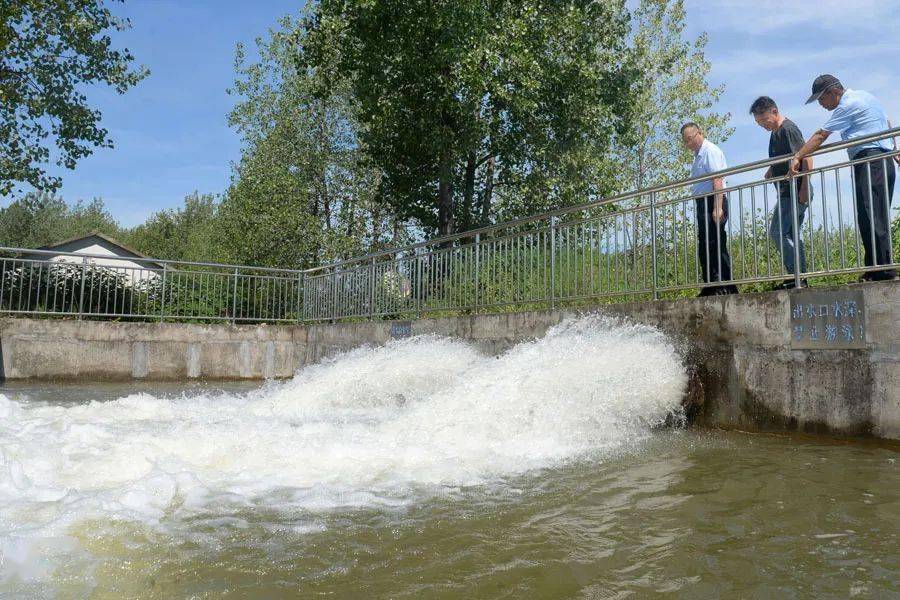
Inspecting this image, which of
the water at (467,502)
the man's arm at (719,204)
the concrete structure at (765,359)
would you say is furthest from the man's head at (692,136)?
the water at (467,502)

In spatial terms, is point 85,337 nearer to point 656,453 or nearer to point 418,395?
point 418,395

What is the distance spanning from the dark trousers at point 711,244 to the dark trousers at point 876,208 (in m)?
1.43

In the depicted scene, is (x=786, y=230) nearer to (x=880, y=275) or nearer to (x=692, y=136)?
(x=880, y=275)

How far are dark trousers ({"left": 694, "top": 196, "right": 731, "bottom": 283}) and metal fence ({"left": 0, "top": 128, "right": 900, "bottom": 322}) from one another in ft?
0.17

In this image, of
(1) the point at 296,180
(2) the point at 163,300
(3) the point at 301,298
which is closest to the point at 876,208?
(3) the point at 301,298

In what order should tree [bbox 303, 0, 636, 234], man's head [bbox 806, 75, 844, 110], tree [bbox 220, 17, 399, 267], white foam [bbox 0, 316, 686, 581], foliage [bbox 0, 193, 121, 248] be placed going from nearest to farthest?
white foam [bbox 0, 316, 686, 581]
man's head [bbox 806, 75, 844, 110]
tree [bbox 303, 0, 636, 234]
tree [bbox 220, 17, 399, 267]
foliage [bbox 0, 193, 121, 248]

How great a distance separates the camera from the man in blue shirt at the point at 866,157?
6008mm

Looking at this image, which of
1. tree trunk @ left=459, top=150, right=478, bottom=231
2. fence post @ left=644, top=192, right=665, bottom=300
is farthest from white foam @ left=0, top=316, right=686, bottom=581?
tree trunk @ left=459, top=150, right=478, bottom=231

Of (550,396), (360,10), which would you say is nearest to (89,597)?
(550,396)

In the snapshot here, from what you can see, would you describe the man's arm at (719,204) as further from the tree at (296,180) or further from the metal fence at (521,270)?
the tree at (296,180)

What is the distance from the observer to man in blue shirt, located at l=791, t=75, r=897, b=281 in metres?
6.01

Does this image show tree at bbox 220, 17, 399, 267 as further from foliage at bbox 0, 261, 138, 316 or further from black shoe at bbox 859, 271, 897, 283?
black shoe at bbox 859, 271, 897, 283

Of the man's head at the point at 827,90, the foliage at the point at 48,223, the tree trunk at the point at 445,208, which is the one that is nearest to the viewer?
the man's head at the point at 827,90

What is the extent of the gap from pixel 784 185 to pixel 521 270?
4342 mm
